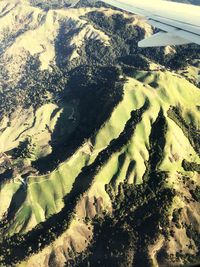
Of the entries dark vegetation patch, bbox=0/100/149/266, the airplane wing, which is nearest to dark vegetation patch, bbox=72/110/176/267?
dark vegetation patch, bbox=0/100/149/266

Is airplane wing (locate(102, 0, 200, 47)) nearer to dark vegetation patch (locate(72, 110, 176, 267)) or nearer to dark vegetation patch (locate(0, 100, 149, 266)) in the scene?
dark vegetation patch (locate(72, 110, 176, 267))

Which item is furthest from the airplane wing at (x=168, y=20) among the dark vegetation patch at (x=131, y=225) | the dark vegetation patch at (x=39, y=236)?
the dark vegetation patch at (x=39, y=236)

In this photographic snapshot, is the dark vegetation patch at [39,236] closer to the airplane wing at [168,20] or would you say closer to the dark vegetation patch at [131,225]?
the dark vegetation patch at [131,225]

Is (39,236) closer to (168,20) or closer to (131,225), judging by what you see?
(131,225)

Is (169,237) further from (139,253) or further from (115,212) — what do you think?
(115,212)

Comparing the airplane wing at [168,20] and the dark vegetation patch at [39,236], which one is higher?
the airplane wing at [168,20]

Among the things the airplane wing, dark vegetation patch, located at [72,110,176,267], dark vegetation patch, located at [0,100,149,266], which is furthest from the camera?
dark vegetation patch, located at [0,100,149,266]

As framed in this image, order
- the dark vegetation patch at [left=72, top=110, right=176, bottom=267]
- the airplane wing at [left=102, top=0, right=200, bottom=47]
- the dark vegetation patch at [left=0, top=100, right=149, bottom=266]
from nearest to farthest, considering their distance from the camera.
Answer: the airplane wing at [left=102, top=0, right=200, bottom=47] < the dark vegetation patch at [left=72, top=110, right=176, bottom=267] < the dark vegetation patch at [left=0, top=100, right=149, bottom=266]

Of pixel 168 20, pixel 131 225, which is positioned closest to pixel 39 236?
pixel 131 225

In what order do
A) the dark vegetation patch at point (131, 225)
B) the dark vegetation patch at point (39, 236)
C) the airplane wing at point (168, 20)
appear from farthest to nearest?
the dark vegetation patch at point (39, 236) < the dark vegetation patch at point (131, 225) < the airplane wing at point (168, 20)

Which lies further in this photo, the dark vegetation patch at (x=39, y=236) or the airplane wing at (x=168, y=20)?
the dark vegetation patch at (x=39, y=236)
